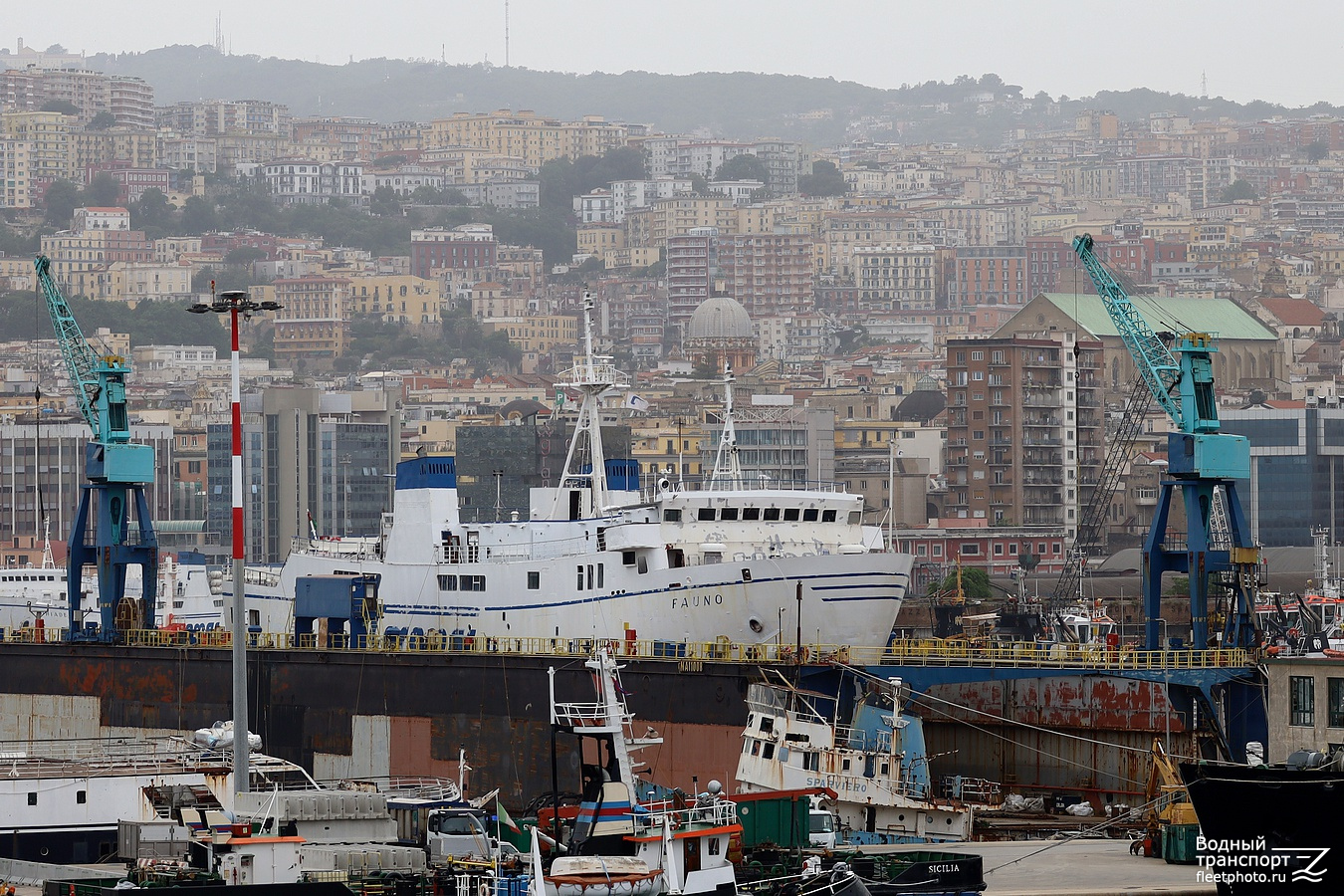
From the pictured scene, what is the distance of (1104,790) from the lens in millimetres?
46656

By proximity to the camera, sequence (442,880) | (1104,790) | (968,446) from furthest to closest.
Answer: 1. (968,446)
2. (1104,790)
3. (442,880)

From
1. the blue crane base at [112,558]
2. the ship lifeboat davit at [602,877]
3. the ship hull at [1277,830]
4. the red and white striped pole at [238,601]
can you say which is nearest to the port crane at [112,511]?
the blue crane base at [112,558]

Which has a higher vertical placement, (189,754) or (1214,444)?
(1214,444)

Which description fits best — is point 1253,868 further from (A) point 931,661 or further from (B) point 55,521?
(B) point 55,521

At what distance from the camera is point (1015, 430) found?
465 feet

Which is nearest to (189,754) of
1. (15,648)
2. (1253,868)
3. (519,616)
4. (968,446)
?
(519,616)

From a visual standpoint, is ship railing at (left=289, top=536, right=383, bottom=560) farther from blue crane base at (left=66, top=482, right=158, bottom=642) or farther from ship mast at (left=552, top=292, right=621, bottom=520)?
ship mast at (left=552, top=292, right=621, bottom=520)

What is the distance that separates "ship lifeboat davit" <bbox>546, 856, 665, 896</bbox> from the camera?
102 feet

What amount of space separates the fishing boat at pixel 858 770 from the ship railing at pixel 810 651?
3556mm

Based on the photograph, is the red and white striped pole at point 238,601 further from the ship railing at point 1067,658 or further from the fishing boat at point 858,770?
the ship railing at point 1067,658

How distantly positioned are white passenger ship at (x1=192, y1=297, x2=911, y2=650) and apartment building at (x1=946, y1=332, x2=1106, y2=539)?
81.0m

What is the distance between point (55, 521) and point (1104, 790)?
113839mm

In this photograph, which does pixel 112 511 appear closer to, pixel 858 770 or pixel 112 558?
pixel 112 558

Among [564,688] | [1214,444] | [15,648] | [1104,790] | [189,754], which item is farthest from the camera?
[15,648]
